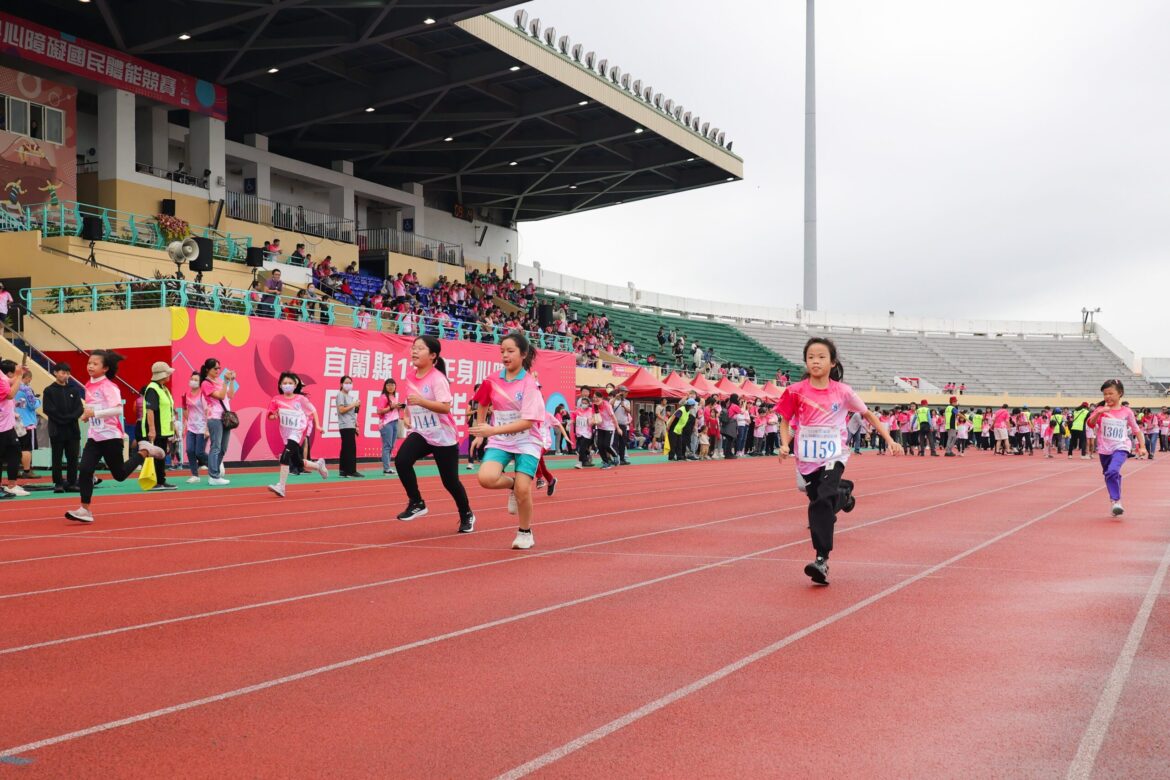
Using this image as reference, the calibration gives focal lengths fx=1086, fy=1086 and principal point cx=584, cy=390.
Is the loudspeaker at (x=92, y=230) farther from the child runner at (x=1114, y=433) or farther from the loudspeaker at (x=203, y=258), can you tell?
the child runner at (x=1114, y=433)

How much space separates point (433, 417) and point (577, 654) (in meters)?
5.60

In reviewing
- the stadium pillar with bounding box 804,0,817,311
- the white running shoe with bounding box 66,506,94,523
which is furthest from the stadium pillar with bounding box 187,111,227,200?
the stadium pillar with bounding box 804,0,817,311

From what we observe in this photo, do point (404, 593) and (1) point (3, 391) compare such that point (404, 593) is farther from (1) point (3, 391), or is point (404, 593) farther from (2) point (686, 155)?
(2) point (686, 155)

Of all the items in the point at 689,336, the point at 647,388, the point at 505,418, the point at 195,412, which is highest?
the point at 689,336

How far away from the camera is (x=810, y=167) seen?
73.5 meters

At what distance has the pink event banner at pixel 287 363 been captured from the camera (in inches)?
844

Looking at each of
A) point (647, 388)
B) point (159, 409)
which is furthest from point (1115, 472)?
point (647, 388)

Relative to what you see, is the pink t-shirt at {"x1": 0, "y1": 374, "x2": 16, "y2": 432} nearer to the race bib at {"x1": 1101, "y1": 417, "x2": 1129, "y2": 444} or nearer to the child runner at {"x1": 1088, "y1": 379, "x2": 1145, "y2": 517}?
the child runner at {"x1": 1088, "y1": 379, "x2": 1145, "y2": 517}

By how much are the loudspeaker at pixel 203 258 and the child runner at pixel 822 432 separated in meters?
19.6

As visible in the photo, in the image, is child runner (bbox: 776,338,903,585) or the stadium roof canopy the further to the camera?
the stadium roof canopy

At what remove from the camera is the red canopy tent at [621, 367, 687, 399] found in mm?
34594

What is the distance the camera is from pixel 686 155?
160ft

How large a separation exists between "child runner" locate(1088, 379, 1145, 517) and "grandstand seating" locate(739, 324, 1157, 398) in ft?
180

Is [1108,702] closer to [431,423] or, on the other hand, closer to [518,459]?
[518,459]
